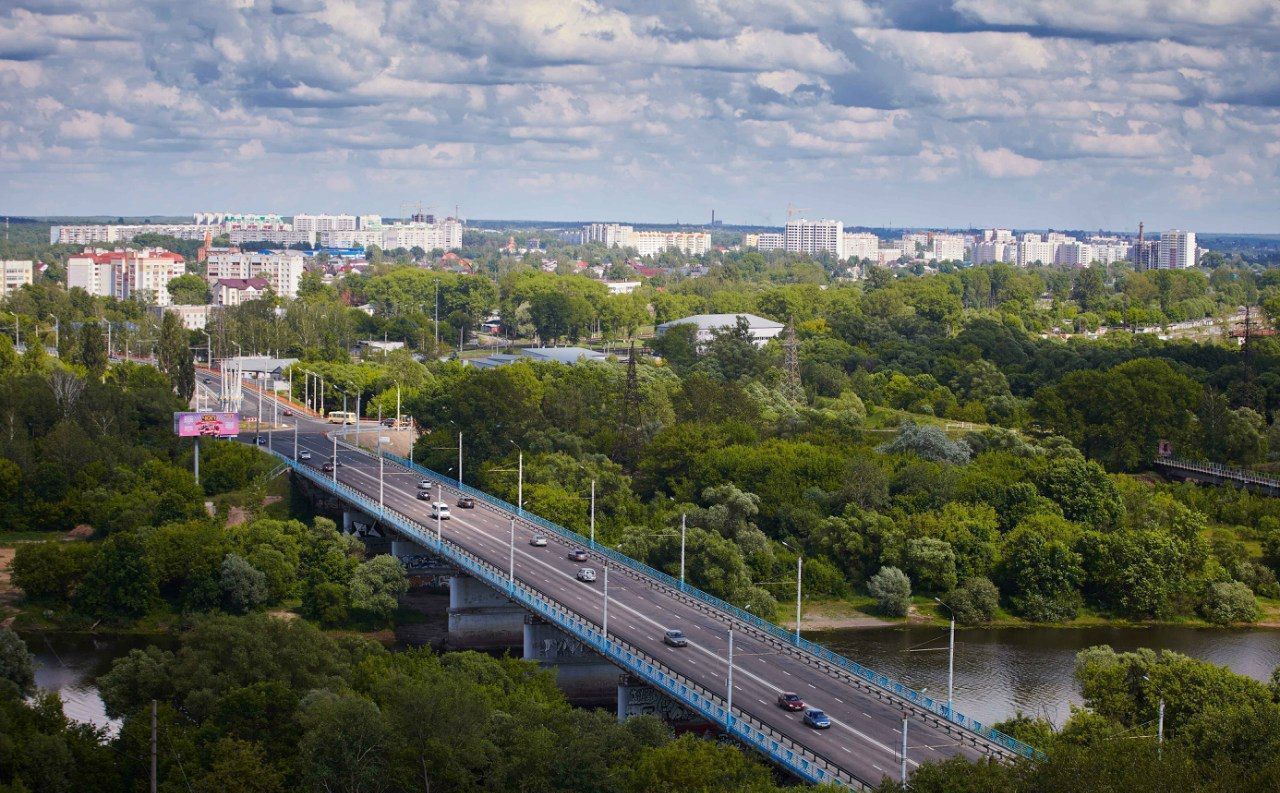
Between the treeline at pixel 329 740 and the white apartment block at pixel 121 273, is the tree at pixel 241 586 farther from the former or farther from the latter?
the white apartment block at pixel 121 273

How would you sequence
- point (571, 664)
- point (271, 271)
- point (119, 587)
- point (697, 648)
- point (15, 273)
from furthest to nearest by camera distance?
point (271, 271), point (15, 273), point (119, 587), point (571, 664), point (697, 648)

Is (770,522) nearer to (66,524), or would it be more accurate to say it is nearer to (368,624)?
(368,624)

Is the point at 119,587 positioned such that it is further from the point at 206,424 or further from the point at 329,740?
the point at 329,740

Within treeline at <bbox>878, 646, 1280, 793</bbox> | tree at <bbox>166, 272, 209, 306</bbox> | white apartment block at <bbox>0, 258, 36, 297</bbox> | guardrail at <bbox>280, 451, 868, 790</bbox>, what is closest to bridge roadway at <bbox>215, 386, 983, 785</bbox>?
guardrail at <bbox>280, 451, 868, 790</bbox>

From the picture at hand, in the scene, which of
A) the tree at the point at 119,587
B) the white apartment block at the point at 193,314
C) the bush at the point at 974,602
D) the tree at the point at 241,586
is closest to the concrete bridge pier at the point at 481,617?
the tree at the point at 241,586

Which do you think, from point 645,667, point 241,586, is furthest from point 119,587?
point 645,667

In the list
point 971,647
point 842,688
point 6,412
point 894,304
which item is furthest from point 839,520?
point 894,304
